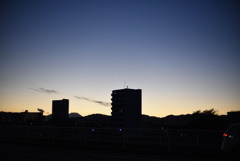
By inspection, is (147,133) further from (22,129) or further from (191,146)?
(22,129)

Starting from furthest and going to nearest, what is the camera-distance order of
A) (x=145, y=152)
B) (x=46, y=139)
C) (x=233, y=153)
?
(x=46, y=139)
(x=145, y=152)
(x=233, y=153)

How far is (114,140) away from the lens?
1891 cm

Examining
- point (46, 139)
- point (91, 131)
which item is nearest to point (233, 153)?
point (91, 131)

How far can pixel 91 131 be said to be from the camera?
19.6m

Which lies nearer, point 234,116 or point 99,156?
point 99,156

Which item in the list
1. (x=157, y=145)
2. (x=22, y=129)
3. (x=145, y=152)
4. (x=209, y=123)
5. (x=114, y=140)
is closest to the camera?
(x=145, y=152)

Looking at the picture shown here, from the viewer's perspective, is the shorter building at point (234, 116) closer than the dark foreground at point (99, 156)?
No

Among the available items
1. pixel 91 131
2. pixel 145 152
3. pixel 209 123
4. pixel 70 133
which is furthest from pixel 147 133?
pixel 209 123

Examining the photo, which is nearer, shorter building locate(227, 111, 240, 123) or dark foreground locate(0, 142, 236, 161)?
dark foreground locate(0, 142, 236, 161)

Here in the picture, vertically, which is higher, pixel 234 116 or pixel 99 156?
pixel 234 116

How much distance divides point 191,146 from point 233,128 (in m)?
4.99

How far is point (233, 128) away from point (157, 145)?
6719 millimetres

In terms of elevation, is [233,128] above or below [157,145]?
above

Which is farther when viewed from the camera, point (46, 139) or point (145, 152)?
point (46, 139)
